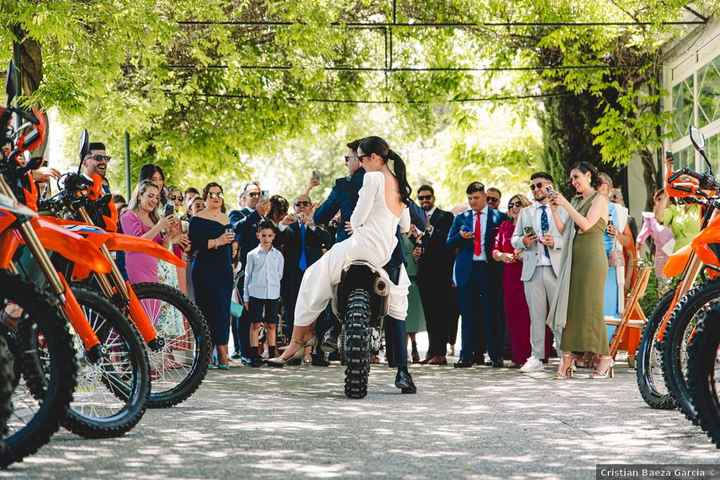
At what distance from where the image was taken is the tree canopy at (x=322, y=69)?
1594 centimetres

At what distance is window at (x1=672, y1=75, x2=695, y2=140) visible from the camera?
Answer: 2422 cm

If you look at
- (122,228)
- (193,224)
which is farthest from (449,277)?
(122,228)

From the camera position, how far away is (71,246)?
8008 millimetres

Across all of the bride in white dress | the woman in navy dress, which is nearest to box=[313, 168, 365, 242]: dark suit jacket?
the bride in white dress

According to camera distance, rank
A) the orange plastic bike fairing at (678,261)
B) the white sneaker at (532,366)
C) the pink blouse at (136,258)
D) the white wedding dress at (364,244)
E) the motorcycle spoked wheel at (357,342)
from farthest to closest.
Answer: the white sneaker at (532,366)
the pink blouse at (136,258)
the white wedding dress at (364,244)
the motorcycle spoked wheel at (357,342)
the orange plastic bike fairing at (678,261)

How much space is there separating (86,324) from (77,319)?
0.06 metres

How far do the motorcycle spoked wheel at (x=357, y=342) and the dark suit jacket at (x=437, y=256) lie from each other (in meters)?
5.70

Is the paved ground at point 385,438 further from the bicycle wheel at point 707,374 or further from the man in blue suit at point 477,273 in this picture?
the man in blue suit at point 477,273

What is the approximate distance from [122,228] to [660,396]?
536 cm

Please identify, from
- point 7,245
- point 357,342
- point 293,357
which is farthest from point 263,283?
point 7,245

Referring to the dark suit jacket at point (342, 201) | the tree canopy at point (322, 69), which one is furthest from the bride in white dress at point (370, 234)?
the tree canopy at point (322, 69)

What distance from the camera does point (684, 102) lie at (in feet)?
81.0

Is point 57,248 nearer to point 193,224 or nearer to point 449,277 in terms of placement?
point 193,224

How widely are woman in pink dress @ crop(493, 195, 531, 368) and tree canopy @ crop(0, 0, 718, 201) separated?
14.7ft
